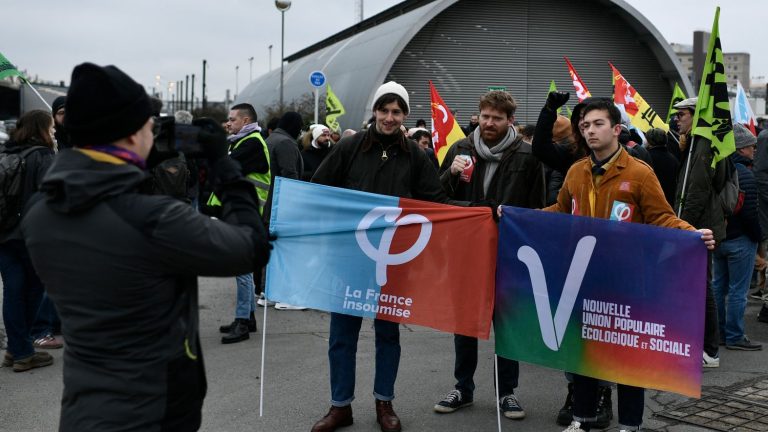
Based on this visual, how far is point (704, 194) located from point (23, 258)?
565 cm

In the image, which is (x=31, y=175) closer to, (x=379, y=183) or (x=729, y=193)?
(x=379, y=183)

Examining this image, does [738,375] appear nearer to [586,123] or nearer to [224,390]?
[586,123]

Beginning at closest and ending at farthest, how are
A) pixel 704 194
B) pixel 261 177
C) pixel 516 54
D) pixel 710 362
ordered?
pixel 704 194 → pixel 710 362 → pixel 261 177 → pixel 516 54

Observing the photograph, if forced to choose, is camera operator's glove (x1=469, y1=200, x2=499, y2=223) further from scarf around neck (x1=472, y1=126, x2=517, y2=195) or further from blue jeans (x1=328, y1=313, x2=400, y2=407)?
blue jeans (x1=328, y1=313, x2=400, y2=407)

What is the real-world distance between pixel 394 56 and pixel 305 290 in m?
27.1

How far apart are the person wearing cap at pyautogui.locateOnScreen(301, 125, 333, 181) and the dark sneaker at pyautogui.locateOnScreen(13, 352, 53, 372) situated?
14.3 ft

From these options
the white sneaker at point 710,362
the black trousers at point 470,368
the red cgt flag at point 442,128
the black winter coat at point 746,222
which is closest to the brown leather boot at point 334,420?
the black trousers at point 470,368

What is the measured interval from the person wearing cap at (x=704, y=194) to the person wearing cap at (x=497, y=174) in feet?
5.84

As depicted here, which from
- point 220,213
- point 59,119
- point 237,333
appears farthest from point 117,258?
point 237,333

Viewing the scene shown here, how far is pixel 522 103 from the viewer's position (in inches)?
1435

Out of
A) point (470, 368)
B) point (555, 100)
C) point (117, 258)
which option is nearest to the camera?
point (117, 258)

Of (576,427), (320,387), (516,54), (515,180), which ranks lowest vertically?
(320,387)

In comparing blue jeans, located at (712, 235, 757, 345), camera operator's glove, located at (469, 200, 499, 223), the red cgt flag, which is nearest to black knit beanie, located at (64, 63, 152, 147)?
camera operator's glove, located at (469, 200, 499, 223)

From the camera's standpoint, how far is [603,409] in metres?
5.22
